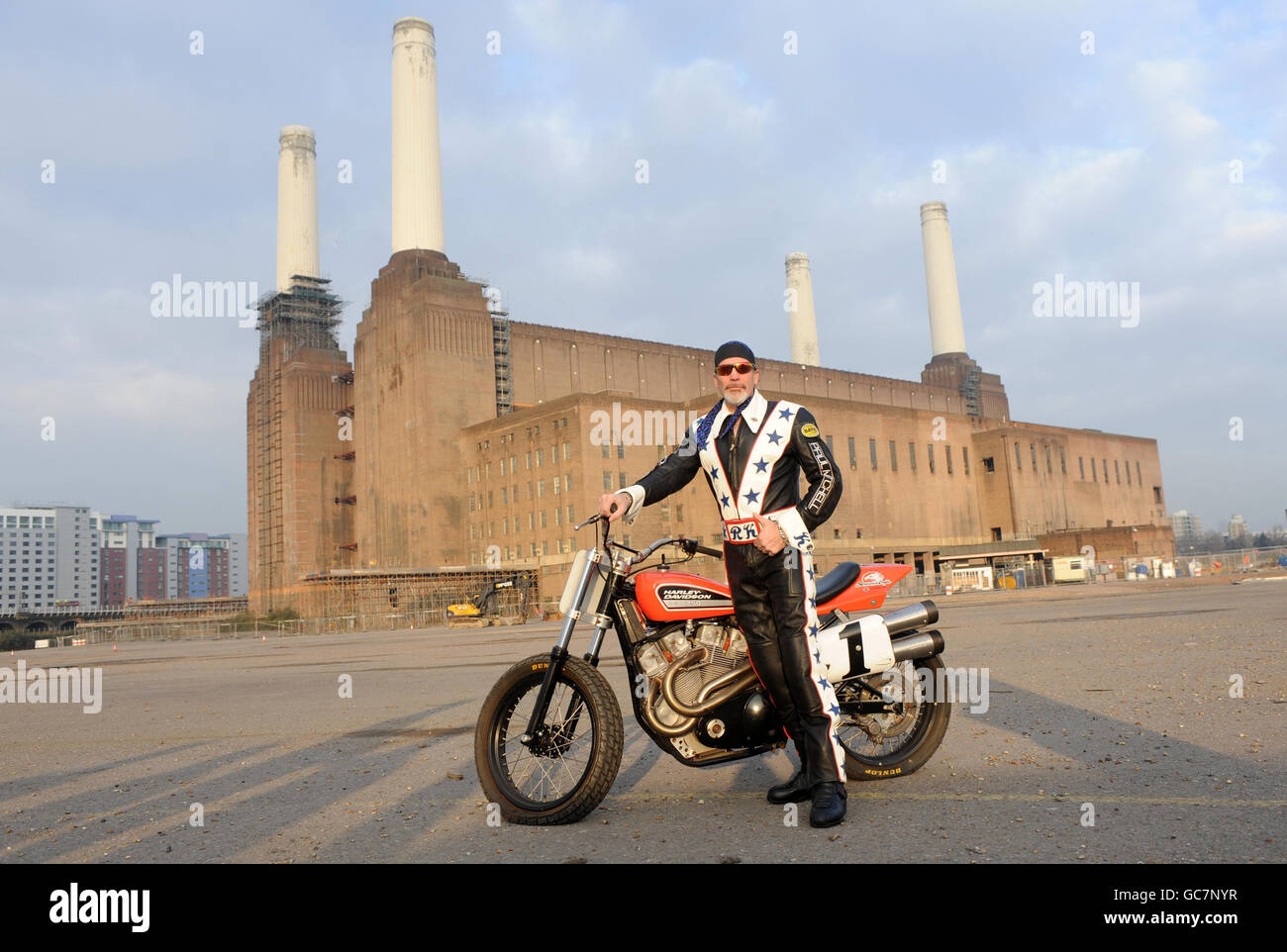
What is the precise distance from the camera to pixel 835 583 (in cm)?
454

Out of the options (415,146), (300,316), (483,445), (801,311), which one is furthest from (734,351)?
(801,311)

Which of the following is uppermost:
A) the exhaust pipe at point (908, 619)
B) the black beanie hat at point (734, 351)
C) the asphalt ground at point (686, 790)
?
the black beanie hat at point (734, 351)

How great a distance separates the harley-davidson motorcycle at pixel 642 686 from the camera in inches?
161

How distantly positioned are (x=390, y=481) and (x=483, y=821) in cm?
7971

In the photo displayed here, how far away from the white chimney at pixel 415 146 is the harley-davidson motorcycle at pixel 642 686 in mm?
84145

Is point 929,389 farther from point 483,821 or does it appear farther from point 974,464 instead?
point 483,821

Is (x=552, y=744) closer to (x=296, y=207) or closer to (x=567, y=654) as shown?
(x=567, y=654)

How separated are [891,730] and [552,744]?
5.80 feet

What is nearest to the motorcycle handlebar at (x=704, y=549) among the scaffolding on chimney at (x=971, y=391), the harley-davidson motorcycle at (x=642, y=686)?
the harley-davidson motorcycle at (x=642, y=686)

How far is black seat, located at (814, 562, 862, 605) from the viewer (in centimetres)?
449

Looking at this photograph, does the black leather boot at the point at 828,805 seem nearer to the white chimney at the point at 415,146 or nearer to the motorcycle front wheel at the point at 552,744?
the motorcycle front wheel at the point at 552,744

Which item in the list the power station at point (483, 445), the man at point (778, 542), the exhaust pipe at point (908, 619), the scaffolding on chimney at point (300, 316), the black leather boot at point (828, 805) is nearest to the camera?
the black leather boot at point (828, 805)

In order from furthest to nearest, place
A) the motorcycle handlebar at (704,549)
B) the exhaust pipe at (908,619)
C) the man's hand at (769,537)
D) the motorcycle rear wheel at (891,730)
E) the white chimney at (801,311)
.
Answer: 1. the white chimney at (801,311)
2. the exhaust pipe at (908,619)
3. the motorcycle rear wheel at (891,730)
4. the motorcycle handlebar at (704,549)
5. the man's hand at (769,537)

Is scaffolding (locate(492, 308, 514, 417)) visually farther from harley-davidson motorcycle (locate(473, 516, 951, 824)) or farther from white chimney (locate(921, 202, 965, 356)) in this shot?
harley-davidson motorcycle (locate(473, 516, 951, 824))
